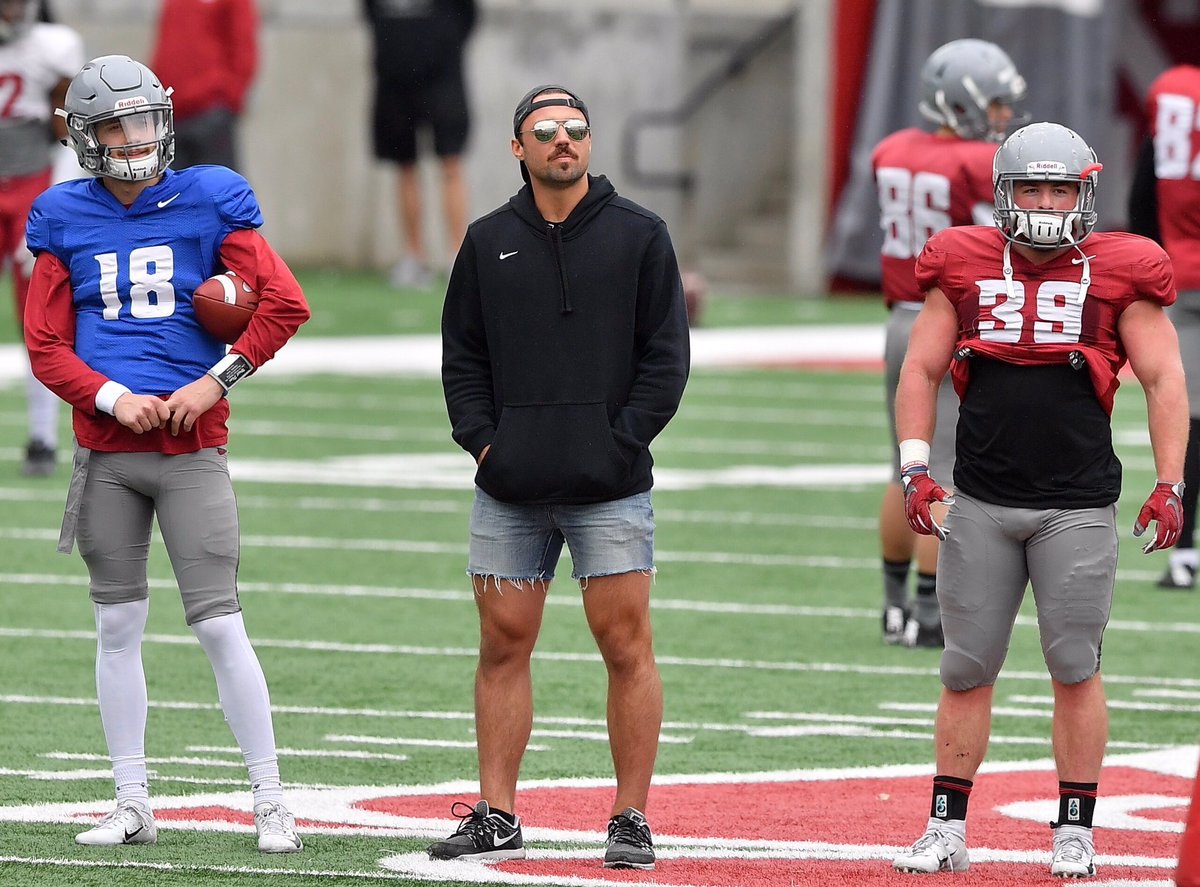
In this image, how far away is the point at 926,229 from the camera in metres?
8.88

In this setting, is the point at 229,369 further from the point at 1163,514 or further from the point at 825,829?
the point at 1163,514

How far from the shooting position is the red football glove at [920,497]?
231 inches

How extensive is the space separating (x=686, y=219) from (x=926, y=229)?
1517 centimetres

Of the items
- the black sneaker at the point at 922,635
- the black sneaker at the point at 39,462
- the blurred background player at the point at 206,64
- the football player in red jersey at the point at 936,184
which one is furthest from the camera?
the blurred background player at the point at 206,64

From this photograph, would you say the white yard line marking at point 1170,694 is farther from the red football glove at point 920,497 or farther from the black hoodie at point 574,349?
the black hoodie at point 574,349

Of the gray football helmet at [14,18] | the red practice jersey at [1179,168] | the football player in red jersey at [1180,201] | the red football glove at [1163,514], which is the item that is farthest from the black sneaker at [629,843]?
the gray football helmet at [14,18]

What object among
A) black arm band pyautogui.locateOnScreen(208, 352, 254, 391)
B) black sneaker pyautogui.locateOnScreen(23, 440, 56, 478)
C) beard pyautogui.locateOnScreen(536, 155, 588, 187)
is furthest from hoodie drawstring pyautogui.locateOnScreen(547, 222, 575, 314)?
black sneaker pyautogui.locateOnScreen(23, 440, 56, 478)

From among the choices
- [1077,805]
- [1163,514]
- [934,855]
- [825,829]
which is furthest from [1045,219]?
[825,829]

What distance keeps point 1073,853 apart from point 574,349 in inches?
63.8

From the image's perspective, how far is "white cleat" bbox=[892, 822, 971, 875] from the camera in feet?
18.9

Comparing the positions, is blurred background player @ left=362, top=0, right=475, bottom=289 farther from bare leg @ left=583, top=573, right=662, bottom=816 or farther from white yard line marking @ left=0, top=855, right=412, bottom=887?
white yard line marking @ left=0, top=855, right=412, bottom=887

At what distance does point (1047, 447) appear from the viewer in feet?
19.4

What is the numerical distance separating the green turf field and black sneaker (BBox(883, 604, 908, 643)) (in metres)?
0.15

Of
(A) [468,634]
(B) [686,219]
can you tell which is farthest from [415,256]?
(A) [468,634]
